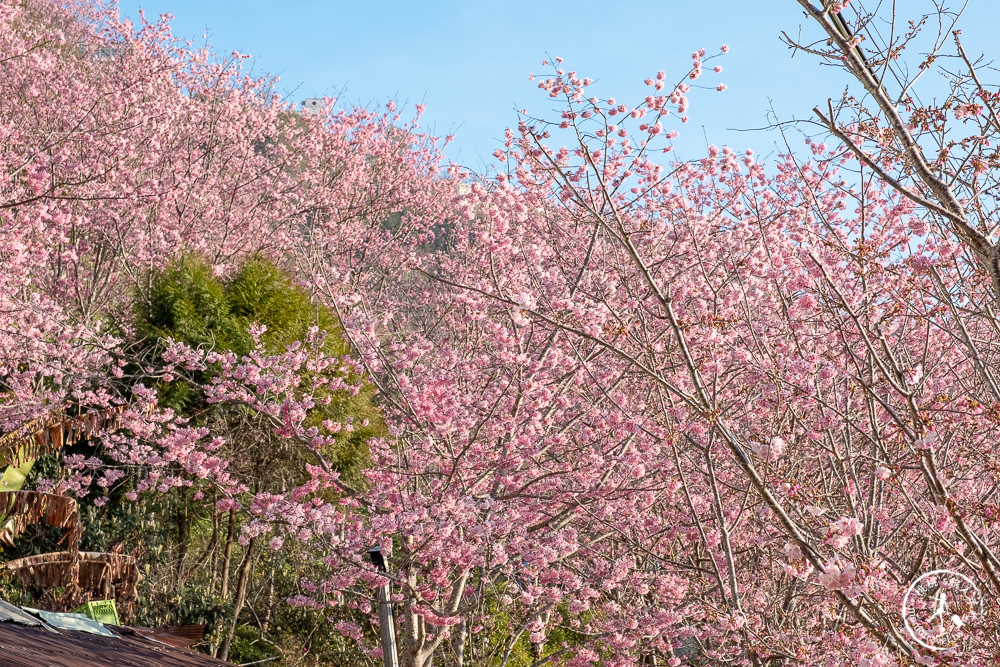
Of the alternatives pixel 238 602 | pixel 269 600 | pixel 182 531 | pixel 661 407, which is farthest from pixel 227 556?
pixel 661 407

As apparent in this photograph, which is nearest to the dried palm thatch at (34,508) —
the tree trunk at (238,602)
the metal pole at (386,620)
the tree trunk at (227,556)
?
the metal pole at (386,620)

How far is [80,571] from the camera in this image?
8227mm

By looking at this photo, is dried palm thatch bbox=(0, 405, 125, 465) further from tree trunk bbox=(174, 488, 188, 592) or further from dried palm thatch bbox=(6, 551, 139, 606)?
tree trunk bbox=(174, 488, 188, 592)

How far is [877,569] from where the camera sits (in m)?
3.91

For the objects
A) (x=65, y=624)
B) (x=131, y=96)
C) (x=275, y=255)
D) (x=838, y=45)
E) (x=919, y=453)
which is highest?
(x=131, y=96)

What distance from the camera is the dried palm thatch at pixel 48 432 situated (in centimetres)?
830

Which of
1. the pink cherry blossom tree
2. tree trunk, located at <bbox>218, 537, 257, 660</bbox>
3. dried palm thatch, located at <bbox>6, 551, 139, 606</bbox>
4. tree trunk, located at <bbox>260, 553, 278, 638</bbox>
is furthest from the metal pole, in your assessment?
tree trunk, located at <bbox>260, 553, 278, 638</bbox>

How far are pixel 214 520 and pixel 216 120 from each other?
302 inches

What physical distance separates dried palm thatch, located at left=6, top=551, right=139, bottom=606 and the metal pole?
8.37ft

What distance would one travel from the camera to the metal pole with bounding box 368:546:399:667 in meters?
7.35

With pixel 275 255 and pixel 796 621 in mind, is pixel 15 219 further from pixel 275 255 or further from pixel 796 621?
pixel 796 621

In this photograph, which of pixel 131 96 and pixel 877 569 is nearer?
pixel 877 569

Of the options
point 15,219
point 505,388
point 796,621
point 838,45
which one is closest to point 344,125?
point 15,219

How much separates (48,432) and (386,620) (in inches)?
137
